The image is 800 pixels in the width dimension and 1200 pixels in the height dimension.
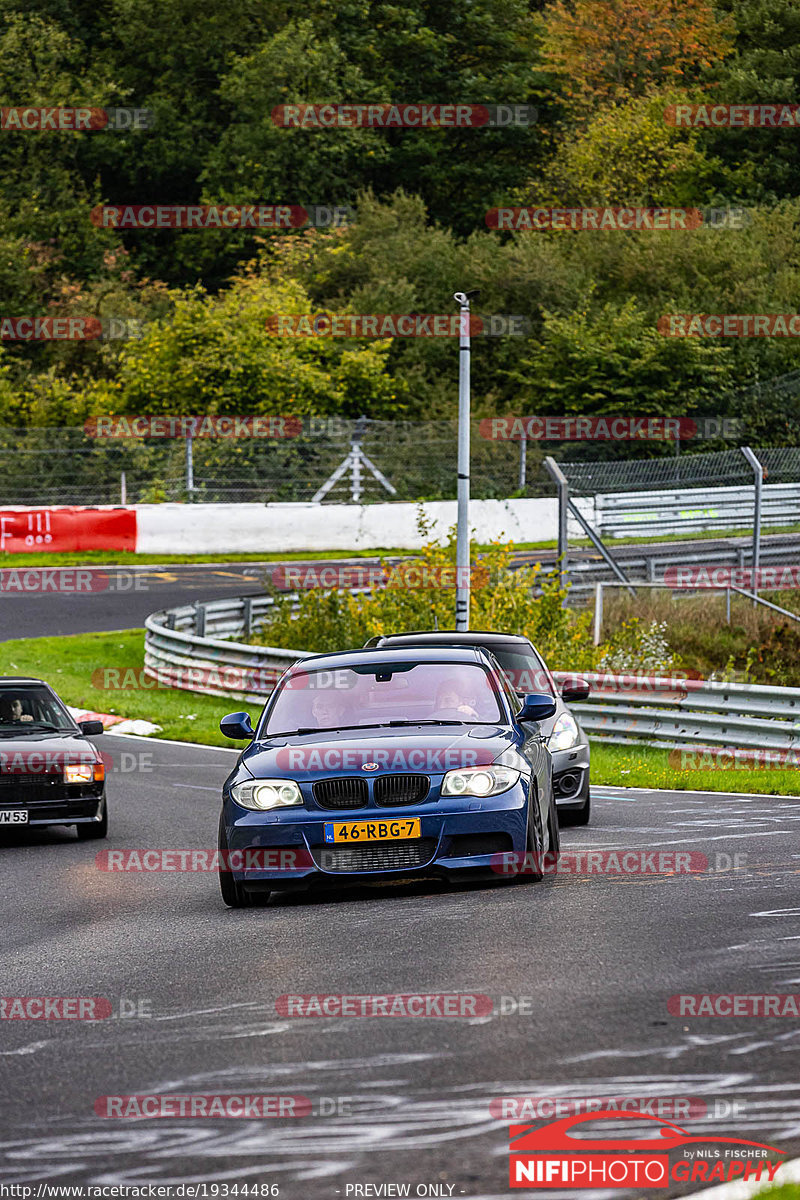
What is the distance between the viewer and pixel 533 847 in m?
9.84

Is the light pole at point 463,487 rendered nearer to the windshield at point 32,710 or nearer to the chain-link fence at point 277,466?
the windshield at point 32,710

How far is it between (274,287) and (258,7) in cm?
2246

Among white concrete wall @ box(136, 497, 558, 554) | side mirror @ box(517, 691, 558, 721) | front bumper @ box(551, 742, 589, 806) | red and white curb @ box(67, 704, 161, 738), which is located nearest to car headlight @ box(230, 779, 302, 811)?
side mirror @ box(517, 691, 558, 721)

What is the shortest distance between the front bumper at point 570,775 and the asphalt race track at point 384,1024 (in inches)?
72.7

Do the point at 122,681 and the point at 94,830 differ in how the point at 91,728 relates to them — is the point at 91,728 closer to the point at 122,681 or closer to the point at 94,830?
the point at 94,830

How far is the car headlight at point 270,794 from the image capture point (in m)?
9.70

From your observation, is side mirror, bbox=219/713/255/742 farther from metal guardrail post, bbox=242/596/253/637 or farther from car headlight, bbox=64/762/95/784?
metal guardrail post, bbox=242/596/253/637

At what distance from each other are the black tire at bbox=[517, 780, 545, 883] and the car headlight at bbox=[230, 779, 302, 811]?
1.33m

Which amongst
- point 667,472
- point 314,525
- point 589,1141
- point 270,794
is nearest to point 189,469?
point 314,525

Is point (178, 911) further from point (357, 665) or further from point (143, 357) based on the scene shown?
point (143, 357)

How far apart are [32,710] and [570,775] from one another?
4.92 metres

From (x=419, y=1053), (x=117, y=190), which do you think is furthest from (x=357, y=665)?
(x=117, y=190)

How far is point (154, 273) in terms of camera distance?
70.6m

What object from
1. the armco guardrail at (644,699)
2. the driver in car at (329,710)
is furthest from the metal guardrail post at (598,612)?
the driver in car at (329,710)
